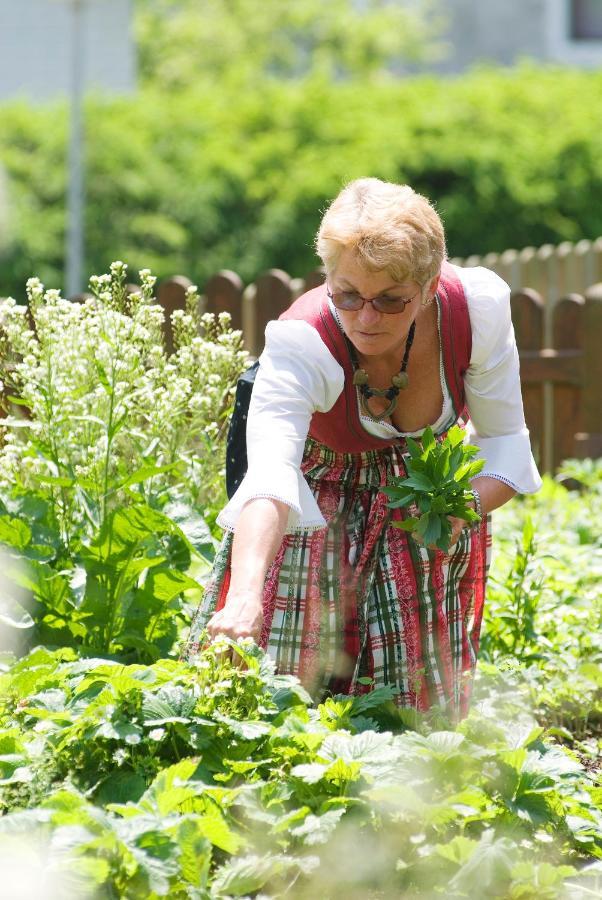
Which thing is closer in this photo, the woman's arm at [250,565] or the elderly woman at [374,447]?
the woman's arm at [250,565]

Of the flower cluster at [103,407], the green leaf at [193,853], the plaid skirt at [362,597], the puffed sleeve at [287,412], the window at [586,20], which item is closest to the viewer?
the green leaf at [193,853]

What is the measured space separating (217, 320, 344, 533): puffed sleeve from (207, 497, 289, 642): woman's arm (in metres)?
0.03

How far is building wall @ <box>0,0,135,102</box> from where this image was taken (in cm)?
1580

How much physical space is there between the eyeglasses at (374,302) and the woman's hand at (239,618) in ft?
2.02

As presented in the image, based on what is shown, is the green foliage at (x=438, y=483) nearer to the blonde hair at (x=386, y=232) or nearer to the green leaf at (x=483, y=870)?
the blonde hair at (x=386, y=232)

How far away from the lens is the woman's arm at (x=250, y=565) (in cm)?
226

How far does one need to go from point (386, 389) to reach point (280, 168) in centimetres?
956

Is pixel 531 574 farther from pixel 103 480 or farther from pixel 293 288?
pixel 293 288

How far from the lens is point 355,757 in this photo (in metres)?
2.13

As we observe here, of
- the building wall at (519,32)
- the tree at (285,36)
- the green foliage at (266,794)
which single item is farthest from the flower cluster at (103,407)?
the tree at (285,36)

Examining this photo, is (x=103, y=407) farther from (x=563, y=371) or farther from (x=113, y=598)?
(x=563, y=371)

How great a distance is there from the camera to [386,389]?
2791 mm

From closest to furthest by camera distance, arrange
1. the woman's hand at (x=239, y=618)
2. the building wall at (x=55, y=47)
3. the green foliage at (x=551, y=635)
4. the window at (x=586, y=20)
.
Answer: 1. the woman's hand at (x=239, y=618)
2. the green foliage at (x=551, y=635)
3. the building wall at (x=55, y=47)
4. the window at (x=586, y=20)

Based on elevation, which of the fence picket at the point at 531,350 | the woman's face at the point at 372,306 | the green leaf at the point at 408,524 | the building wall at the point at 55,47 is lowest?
the green leaf at the point at 408,524
